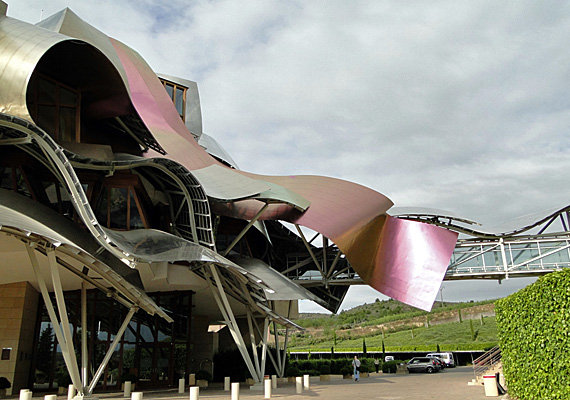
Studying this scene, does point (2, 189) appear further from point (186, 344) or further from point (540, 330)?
point (540, 330)

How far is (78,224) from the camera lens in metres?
20.0

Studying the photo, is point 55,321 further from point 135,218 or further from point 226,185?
point 226,185

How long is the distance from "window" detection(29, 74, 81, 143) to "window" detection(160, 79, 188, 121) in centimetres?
1308

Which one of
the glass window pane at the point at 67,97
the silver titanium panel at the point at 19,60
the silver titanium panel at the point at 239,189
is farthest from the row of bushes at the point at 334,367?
the silver titanium panel at the point at 19,60

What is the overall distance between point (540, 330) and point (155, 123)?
2279 centimetres

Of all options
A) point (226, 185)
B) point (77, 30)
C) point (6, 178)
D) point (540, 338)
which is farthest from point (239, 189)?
point (540, 338)

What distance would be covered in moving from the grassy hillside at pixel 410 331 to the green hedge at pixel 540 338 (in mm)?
44558

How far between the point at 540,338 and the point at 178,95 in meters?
31.6

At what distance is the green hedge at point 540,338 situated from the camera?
964cm

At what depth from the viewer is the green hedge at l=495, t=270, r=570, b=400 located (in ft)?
31.6

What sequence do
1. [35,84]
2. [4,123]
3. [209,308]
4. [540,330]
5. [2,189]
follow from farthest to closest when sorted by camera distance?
[209,308] → [35,84] → [2,189] → [4,123] → [540,330]

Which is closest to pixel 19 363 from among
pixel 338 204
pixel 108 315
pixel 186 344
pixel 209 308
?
pixel 108 315

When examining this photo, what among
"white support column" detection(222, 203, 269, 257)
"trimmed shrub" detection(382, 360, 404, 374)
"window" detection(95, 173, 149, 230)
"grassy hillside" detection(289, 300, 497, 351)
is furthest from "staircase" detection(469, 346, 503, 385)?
"grassy hillside" detection(289, 300, 497, 351)

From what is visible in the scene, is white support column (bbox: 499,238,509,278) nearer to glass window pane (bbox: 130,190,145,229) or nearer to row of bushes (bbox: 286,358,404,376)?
row of bushes (bbox: 286,358,404,376)
